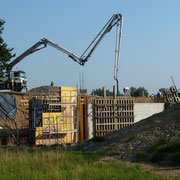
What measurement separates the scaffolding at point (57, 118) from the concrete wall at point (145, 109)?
5.36m

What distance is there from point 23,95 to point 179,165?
16867 mm

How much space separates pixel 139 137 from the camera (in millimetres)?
16484

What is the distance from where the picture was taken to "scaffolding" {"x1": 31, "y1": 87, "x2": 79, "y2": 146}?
80.6 feet

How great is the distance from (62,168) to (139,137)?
5167 mm

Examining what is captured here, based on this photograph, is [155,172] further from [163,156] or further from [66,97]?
[66,97]

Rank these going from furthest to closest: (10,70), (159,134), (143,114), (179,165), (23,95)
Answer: (10,70) < (143,114) < (23,95) < (159,134) < (179,165)

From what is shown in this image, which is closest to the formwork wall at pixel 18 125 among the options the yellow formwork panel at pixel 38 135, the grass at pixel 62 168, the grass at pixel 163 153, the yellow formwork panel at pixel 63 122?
the yellow formwork panel at pixel 38 135

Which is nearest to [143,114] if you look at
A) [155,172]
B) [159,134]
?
[159,134]

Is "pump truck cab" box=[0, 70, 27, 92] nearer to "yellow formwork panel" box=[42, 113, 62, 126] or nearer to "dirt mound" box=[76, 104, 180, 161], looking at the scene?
"yellow formwork panel" box=[42, 113, 62, 126]

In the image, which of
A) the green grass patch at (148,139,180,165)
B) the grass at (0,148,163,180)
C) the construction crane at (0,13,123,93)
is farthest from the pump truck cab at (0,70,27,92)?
the green grass patch at (148,139,180,165)

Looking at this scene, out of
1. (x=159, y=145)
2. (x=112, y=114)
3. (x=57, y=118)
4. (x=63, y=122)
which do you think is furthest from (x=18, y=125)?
(x=159, y=145)

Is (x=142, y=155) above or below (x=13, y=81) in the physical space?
below

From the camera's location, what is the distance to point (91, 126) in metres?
27.3

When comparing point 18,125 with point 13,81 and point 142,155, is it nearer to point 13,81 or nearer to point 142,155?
point 13,81
